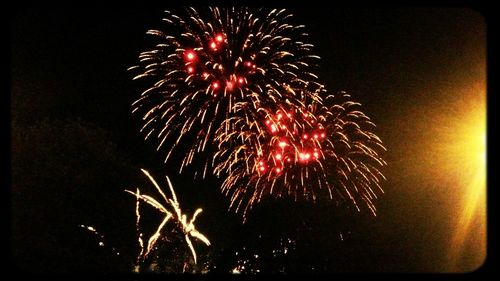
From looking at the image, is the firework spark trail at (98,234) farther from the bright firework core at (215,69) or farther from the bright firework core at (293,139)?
the bright firework core at (215,69)

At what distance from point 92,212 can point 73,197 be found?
25.7 inches

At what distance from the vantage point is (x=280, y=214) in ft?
44.0

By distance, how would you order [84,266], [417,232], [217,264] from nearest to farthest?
[84,266], [217,264], [417,232]

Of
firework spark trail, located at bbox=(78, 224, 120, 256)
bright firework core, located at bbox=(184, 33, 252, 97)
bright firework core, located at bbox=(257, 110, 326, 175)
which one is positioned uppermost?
bright firework core, located at bbox=(184, 33, 252, 97)

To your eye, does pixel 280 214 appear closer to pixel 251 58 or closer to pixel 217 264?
pixel 217 264

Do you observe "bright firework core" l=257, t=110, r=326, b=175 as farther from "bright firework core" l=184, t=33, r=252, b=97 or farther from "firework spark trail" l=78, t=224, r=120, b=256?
"firework spark trail" l=78, t=224, r=120, b=256

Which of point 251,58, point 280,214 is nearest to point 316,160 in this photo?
point 280,214

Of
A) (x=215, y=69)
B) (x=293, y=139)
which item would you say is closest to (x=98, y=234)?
(x=215, y=69)

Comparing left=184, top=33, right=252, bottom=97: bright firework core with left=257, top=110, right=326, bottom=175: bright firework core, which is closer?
left=184, top=33, right=252, bottom=97: bright firework core

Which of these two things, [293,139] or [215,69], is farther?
[293,139]

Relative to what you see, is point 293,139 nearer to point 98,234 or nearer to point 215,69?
point 215,69

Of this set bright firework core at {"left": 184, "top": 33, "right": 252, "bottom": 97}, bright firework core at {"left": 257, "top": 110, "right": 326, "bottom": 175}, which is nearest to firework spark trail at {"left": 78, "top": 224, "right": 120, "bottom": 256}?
bright firework core at {"left": 257, "top": 110, "right": 326, "bottom": 175}

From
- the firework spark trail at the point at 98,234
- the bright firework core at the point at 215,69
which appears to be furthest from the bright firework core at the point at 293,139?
the firework spark trail at the point at 98,234

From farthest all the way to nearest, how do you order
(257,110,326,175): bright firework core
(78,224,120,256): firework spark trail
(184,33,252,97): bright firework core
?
(257,110,326,175): bright firework core, (184,33,252,97): bright firework core, (78,224,120,256): firework spark trail
